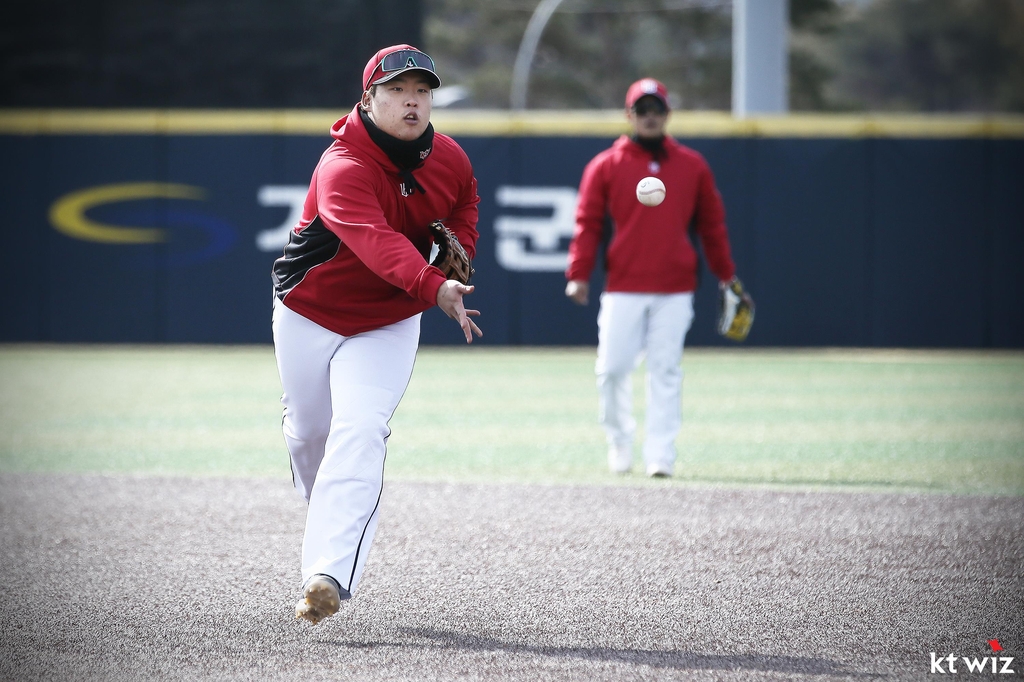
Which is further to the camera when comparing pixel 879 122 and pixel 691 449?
pixel 879 122

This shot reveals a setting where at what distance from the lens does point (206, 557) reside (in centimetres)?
521

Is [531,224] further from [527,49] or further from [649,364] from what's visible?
[527,49]

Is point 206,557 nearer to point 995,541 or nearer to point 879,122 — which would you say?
point 995,541

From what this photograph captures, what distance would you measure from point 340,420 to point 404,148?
943mm

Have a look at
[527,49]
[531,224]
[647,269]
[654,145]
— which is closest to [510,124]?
[531,224]

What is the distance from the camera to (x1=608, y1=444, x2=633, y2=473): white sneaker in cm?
734

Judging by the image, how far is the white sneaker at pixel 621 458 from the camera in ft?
24.1

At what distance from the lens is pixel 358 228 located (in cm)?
407

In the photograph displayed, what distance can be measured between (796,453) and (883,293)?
738cm

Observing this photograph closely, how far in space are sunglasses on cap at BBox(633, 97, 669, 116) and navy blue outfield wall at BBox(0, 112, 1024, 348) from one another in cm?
762

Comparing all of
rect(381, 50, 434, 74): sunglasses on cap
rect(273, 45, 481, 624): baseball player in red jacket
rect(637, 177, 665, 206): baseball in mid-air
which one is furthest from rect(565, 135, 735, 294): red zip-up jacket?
rect(381, 50, 434, 74): sunglasses on cap

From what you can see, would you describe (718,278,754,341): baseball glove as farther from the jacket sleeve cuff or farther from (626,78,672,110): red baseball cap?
the jacket sleeve cuff

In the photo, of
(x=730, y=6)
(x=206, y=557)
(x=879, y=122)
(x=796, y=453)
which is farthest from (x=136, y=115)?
(x=730, y=6)

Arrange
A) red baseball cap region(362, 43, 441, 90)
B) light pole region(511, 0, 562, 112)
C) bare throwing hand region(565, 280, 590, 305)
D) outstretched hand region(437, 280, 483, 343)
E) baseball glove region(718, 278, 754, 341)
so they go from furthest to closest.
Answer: light pole region(511, 0, 562, 112)
baseball glove region(718, 278, 754, 341)
bare throwing hand region(565, 280, 590, 305)
red baseball cap region(362, 43, 441, 90)
outstretched hand region(437, 280, 483, 343)
